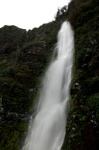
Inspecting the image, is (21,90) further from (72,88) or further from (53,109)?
(72,88)

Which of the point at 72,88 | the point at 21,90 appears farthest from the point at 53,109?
the point at 21,90

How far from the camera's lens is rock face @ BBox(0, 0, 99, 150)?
12711mm

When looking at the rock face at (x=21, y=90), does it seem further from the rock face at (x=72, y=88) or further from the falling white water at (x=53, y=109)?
the falling white water at (x=53, y=109)

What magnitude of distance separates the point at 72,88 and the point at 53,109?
174cm

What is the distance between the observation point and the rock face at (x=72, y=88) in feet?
41.7

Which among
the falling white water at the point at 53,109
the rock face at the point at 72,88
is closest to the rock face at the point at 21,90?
the rock face at the point at 72,88

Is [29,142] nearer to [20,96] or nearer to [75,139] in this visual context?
[75,139]

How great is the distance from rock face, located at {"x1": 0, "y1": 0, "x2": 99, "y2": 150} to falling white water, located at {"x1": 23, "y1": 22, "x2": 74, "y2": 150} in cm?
67

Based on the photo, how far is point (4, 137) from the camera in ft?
52.4

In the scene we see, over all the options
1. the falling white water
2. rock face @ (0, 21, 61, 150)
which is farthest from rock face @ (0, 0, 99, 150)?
the falling white water

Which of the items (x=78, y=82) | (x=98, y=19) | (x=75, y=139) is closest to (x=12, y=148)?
(x=75, y=139)

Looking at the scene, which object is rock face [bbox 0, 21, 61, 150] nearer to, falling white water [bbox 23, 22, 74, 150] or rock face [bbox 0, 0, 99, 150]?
rock face [bbox 0, 0, 99, 150]

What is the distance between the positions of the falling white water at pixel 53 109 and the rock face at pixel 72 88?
0.67 m

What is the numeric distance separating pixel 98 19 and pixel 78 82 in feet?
27.9
